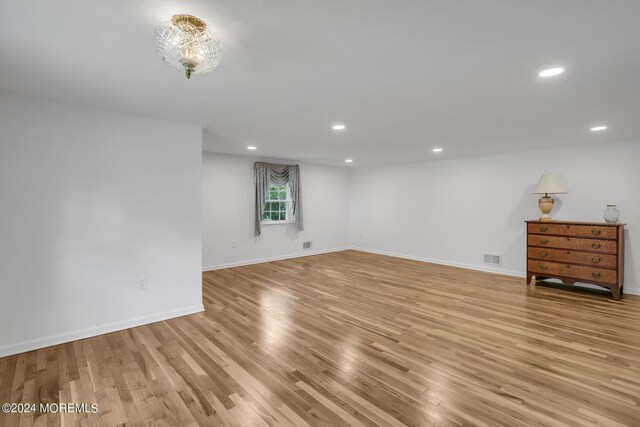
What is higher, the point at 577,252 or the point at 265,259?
the point at 577,252

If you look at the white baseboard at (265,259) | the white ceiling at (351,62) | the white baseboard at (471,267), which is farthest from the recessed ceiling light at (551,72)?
the white baseboard at (265,259)

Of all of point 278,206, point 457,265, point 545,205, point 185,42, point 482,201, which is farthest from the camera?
point 278,206

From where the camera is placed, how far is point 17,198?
2.60 meters

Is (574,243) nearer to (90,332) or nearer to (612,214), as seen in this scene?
(612,214)

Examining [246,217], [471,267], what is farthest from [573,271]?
[246,217]

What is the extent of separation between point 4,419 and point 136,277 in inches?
58.7

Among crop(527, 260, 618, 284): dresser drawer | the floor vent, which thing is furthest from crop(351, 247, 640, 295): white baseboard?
crop(527, 260, 618, 284): dresser drawer

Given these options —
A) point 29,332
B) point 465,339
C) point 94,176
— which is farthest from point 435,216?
point 29,332

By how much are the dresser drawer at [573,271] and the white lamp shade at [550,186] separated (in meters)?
1.11

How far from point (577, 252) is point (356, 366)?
4027 millimetres

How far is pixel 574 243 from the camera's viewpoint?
14.3ft

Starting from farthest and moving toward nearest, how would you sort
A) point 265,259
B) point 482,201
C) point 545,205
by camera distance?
point 265,259, point 482,201, point 545,205

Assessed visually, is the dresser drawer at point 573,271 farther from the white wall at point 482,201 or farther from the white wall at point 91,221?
the white wall at point 91,221

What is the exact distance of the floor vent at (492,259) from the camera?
5.56 m
